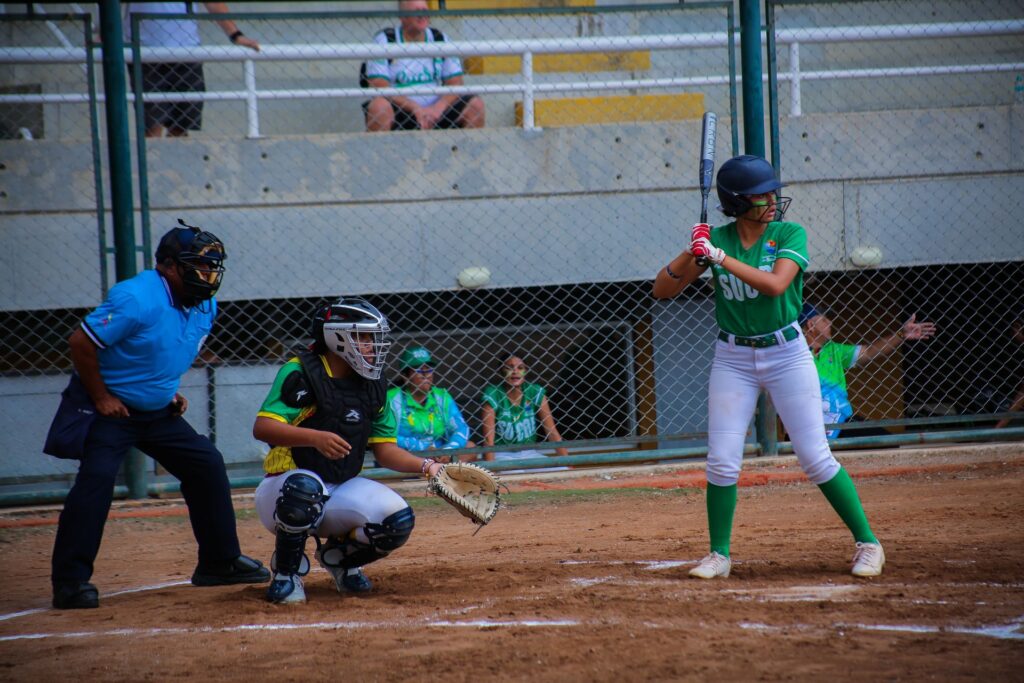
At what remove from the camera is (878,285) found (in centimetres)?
1002

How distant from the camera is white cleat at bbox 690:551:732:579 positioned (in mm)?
4656

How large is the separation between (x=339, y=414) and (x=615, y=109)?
612cm

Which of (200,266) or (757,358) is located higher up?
(200,266)

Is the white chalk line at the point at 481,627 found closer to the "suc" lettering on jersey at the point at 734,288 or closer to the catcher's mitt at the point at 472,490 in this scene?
the catcher's mitt at the point at 472,490

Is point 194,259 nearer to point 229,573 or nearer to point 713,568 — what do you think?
point 229,573

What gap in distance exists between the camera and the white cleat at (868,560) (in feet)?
14.9

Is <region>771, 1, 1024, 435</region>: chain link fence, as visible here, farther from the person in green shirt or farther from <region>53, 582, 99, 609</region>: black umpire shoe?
<region>53, 582, 99, 609</region>: black umpire shoe

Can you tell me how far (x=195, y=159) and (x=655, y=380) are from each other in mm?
4112

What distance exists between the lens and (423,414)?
26.5 ft

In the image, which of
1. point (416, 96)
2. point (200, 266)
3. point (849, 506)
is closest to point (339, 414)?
point (200, 266)

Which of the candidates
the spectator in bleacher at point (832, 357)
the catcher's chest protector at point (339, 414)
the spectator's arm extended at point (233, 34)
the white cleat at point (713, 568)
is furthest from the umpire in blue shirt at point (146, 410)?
the spectator in bleacher at point (832, 357)

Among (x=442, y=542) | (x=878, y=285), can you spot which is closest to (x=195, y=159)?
(x=442, y=542)

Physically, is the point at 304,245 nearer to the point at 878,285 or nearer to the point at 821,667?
the point at 878,285

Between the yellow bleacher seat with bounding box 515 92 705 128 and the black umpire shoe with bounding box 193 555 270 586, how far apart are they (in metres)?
5.58
